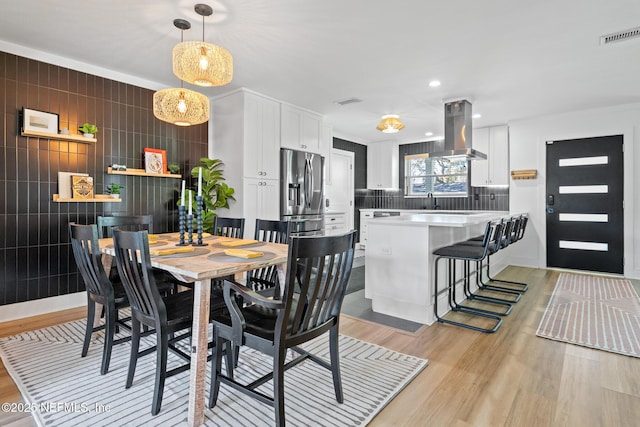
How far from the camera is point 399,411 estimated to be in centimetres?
172

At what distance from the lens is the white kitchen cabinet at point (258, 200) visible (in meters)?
4.16

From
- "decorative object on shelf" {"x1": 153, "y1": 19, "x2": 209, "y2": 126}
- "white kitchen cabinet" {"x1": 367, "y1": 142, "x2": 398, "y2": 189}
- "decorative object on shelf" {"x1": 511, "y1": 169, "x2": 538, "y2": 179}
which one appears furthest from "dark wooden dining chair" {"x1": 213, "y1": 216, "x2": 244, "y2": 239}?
"white kitchen cabinet" {"x1": 367, "y1": 142, "x2": 398, "y2": 189}

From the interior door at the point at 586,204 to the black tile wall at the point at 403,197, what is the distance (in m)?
0.93

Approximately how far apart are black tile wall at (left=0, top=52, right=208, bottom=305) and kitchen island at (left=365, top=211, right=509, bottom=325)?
8.43 feet

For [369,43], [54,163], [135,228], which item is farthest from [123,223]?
[369,43]

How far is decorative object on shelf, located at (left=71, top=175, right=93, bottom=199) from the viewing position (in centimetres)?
324

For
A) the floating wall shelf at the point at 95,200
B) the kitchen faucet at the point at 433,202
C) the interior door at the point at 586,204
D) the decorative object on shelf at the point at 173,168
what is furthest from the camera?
the kitchen faucet at the point at 433,202

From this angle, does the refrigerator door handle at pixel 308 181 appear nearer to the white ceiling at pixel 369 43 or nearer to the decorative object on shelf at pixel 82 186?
the white ceiling at pixel 369 43

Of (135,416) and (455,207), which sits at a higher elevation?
(455,207)

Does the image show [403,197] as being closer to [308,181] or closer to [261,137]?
[308,181]

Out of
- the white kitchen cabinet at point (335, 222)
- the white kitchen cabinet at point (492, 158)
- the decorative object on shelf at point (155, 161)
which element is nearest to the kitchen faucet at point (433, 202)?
the white kitchen cabinet at point (492, 158)

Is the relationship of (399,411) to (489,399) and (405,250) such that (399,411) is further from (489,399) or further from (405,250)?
(405,250)

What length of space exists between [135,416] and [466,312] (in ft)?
9.20

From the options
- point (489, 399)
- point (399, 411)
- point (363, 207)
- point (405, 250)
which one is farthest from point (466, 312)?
point (363, 207)
